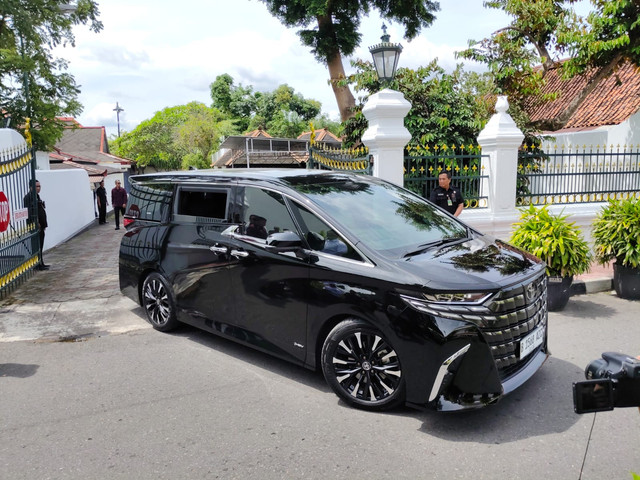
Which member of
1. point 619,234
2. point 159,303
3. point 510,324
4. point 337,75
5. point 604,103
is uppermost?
point 337,75

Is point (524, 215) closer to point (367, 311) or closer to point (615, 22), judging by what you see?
point (367, 311)

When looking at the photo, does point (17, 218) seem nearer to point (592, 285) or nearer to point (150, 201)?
point (150, 201)

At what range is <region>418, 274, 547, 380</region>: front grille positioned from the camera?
11.0 ft

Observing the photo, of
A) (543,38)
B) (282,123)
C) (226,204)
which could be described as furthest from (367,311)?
(282,123)

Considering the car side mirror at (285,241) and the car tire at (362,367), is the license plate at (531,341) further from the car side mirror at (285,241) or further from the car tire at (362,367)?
the car side mirror at (285,241)

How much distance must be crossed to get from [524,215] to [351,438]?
13.8 feet

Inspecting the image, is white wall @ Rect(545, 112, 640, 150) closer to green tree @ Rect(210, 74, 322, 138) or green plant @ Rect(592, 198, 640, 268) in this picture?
green plant @ Rect(592, 198, 640, 268)

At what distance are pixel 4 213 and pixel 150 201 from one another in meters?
3.38

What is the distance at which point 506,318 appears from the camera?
3502mm

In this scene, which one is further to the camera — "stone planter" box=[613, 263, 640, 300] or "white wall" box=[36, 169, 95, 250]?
"white wall" box=[36, 169, 95, 250]

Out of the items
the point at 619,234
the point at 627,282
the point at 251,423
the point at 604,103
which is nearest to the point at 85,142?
the point at 604,103

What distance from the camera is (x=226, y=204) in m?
4.88

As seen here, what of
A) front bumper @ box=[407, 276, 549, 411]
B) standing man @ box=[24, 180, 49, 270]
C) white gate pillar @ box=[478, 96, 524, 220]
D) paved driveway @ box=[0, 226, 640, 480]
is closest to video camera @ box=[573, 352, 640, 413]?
paved driveway @ box=[0, 226, 640, 480]

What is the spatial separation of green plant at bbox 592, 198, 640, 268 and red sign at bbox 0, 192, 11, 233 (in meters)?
8.48
